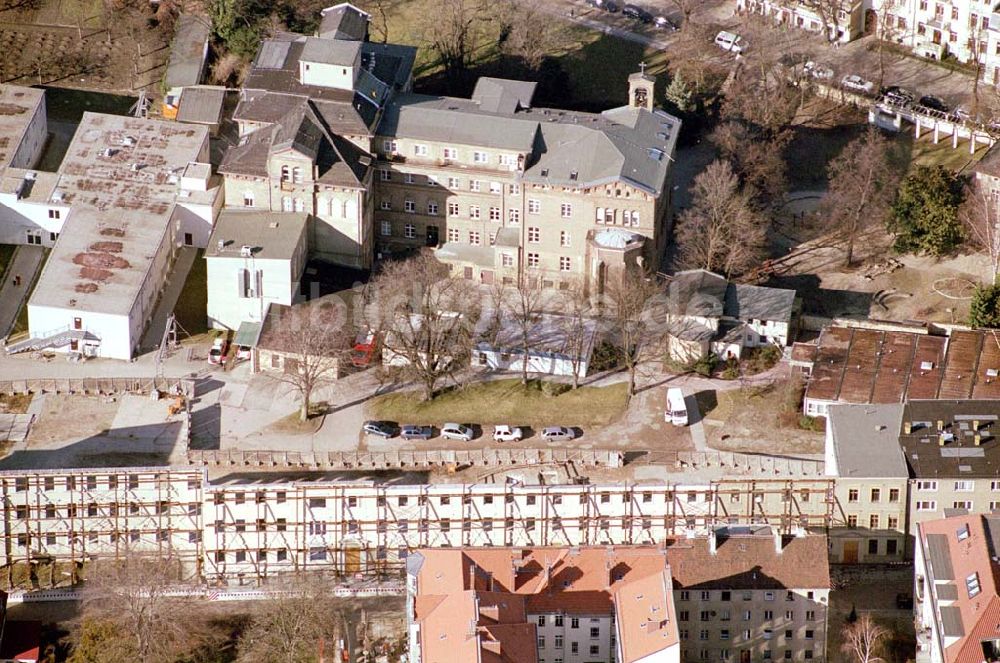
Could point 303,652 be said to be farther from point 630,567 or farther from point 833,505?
point 833,505

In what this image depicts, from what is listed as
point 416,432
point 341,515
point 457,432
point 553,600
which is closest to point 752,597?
point 553,600

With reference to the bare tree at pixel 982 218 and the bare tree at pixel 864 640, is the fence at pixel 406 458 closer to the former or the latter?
the bare tree at pixel 864 640

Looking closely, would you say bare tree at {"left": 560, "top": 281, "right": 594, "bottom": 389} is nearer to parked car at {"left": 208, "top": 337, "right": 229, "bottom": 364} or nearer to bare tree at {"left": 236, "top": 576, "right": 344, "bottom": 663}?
parked car at {"left": 208, "top": 337, "right": 229, "bottom": 364}

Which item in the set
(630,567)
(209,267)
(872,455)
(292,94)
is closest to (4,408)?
(209,267)

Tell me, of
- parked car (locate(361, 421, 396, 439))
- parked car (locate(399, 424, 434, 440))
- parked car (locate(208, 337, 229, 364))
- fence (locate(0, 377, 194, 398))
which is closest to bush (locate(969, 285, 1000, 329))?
parked car (locate(399, 424, 434, 440))

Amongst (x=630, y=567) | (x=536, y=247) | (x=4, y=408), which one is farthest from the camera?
(x=536, y=247)

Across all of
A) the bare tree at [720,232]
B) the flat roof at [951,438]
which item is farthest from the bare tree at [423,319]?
the flat roof at [951,438]

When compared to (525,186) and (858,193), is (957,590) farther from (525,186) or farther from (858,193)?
(525,186)
